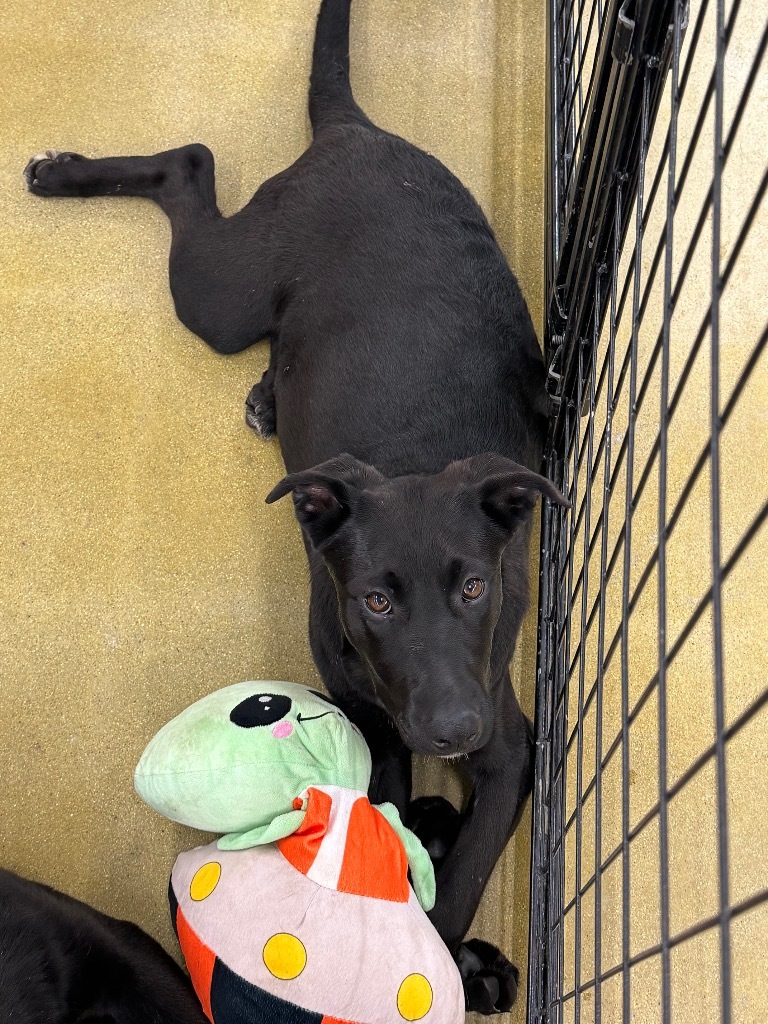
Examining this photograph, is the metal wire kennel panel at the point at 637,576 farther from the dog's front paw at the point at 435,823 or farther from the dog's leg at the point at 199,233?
the dog's leg at the point at 199,233

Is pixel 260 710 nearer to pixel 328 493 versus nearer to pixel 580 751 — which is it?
pixel 328 493

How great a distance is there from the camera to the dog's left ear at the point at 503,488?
1595 millimetres

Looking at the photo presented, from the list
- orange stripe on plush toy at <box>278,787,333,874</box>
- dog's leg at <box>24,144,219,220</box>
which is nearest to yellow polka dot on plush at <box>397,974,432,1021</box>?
orange stripe on plush toy at <box>278,787,333,874</box>

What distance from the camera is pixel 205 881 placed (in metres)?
1.67

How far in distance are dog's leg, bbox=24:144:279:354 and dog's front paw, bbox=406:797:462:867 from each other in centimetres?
120

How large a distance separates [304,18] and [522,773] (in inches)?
93.4

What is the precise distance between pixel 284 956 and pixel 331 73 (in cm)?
220

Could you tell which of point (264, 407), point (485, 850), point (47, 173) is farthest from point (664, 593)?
point (47, 173)

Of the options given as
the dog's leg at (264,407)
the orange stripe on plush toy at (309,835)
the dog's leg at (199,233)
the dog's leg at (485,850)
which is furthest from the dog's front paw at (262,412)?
the orange stripe on plush toy at (309,835)

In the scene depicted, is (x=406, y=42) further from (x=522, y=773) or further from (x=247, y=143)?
(x=522, y=773)

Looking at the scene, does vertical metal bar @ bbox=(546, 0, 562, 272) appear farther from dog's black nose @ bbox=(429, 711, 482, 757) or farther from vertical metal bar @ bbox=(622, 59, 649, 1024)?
dog's black nose @ bbox=(429, 711, 482, 757)

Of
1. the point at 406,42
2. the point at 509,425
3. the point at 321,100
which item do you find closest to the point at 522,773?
the point at 509,425

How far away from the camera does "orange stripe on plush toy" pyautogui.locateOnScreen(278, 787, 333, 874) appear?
1596 millimetres

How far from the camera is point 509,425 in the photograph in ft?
6.75
